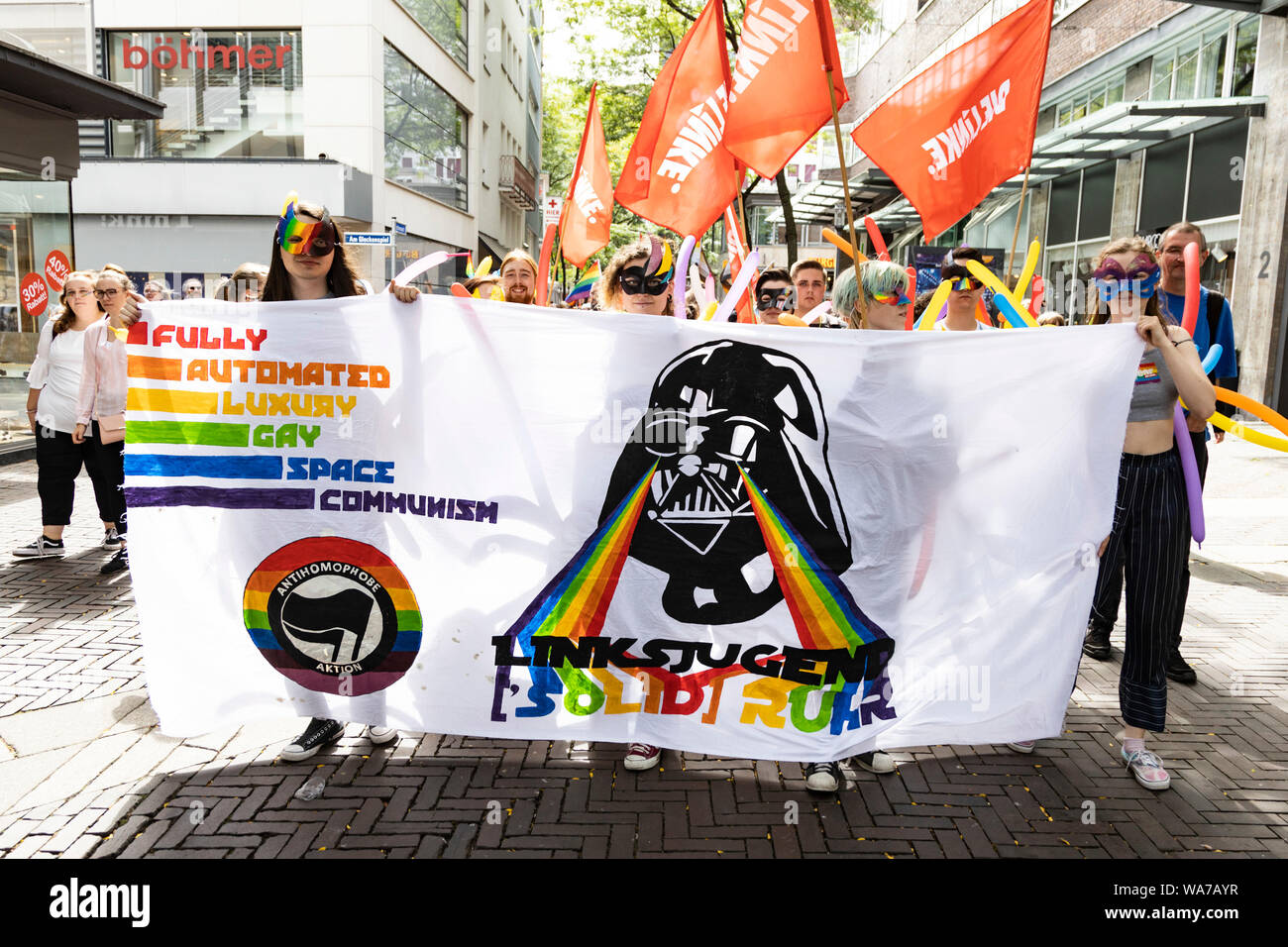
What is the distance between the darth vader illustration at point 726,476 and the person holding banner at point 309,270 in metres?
1.40

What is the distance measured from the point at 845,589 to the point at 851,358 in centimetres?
87

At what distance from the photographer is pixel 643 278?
4160mm

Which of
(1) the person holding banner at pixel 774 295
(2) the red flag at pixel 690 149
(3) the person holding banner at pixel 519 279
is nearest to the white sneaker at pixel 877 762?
(2) the red flag at pixel 690 149

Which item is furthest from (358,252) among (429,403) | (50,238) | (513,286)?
(429,403)

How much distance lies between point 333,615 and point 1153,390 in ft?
10.9

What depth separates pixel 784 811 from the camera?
3598 mm

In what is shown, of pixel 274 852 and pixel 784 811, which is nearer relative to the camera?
pixel 274 852

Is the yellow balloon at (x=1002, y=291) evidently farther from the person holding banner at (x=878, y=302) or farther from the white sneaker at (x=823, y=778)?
the white sneaker at (x=823, y=778)

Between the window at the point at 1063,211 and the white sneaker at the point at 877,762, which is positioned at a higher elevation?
the window at the point at 1063,211

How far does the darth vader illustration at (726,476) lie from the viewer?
3611 millimetres

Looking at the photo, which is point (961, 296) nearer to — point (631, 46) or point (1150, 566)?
point (1150, 566)

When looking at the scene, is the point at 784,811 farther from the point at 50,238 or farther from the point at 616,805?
the point at 50,238

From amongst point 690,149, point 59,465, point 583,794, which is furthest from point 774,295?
point 59,465
